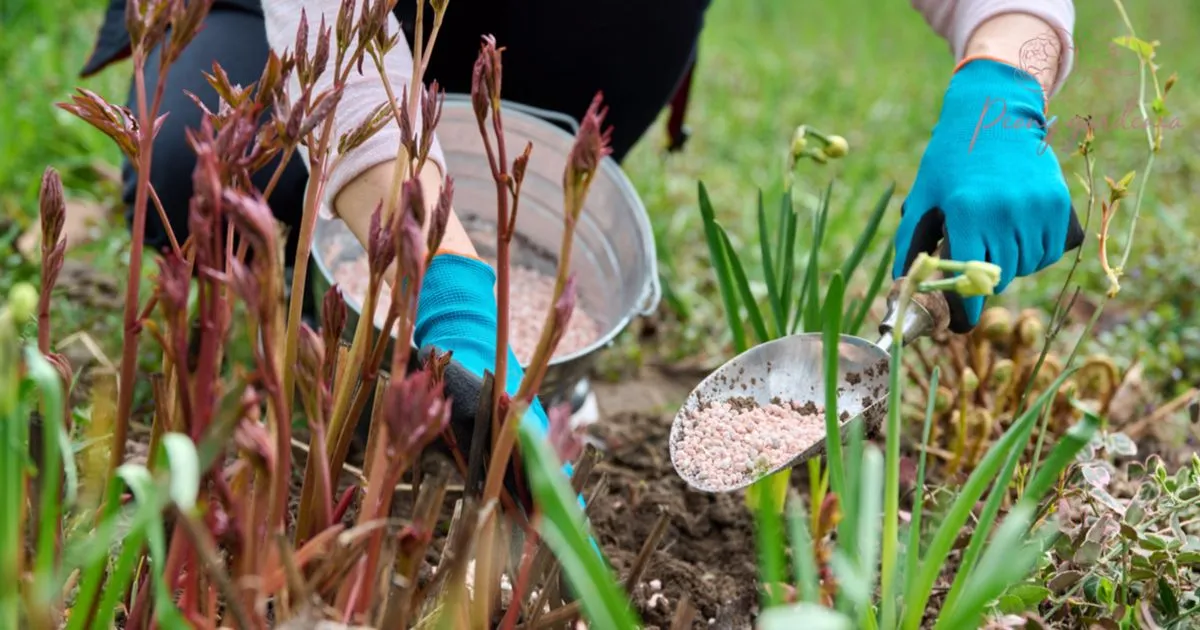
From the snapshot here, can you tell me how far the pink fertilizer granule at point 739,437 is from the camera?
112 centimetres

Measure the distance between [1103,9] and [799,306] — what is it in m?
0.57

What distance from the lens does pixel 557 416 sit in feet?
2.22

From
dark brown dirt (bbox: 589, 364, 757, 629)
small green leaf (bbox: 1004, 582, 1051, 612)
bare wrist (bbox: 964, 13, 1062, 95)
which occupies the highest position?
bare wrist (bbox: 964, 13, 1062, 95)

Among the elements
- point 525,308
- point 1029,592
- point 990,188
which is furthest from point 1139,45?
point 525,308

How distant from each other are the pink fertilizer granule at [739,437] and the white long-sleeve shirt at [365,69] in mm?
400

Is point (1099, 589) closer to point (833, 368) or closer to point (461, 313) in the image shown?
point (833, 368)

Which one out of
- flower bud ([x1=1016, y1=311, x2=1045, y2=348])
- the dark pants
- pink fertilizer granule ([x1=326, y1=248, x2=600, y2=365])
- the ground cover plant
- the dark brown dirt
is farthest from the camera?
pink fertilizer granule ([x1=326, y1=248, x2=600, y2=365])

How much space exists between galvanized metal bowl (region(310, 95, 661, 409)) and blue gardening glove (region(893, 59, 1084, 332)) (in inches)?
16.7

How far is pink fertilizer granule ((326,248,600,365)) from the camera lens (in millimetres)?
1806

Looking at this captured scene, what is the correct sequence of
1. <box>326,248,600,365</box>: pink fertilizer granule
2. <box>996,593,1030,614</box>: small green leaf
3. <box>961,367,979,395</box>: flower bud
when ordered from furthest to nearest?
1. <box>326,248,600,365</box>: pink fertilizer granule
2. <box>961,367,979,395</box>: flower bud
3. <box>996,593,1030,614</box>: small green leaf

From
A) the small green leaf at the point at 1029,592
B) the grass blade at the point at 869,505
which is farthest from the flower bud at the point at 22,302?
the small green leaf at the point at 1029,592

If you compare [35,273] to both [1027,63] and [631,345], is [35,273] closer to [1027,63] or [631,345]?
[631,345]

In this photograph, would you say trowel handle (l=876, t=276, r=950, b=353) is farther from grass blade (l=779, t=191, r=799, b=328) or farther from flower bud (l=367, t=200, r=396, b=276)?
flower bud (l=367, t=200, r=396, b=276)

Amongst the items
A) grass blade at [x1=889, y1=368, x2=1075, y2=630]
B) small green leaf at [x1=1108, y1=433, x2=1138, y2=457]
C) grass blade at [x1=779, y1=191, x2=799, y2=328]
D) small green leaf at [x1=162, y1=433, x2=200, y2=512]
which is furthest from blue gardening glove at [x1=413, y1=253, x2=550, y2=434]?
small green leaf at [x1=1108, y1=433, x2=1138, y2=457]
